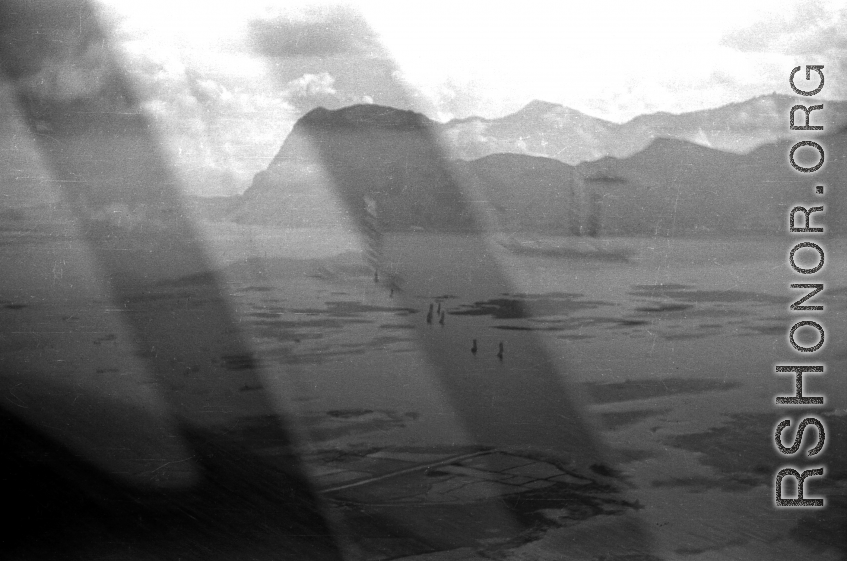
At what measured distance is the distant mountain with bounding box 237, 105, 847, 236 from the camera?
2949 millimetres

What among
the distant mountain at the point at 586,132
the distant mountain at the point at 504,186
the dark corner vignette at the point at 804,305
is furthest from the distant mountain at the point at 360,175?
the dark corner vignette at the point at 804,305

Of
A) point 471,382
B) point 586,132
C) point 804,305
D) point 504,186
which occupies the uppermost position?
point 586,132

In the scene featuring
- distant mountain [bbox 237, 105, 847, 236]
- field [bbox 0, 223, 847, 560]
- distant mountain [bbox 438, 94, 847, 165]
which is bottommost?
field [bbox 0, 223, 847, 560]

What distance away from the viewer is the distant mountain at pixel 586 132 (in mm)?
2941

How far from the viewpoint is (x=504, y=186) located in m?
3.01

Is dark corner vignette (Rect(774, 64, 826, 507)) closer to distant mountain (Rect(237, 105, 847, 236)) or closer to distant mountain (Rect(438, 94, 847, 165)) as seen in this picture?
distant mountain (Rect(237, 105, 847, 236))

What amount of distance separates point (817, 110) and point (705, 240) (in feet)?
1.94

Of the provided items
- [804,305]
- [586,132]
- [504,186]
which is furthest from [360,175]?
[804,305]

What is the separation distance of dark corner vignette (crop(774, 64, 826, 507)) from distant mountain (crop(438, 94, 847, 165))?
0.15 metres

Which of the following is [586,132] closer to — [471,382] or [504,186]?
[504,186]

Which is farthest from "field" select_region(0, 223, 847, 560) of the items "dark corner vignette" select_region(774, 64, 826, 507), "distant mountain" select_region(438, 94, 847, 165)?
"distant mountain" select_region(438, 94, 847, 165)

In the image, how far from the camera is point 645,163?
2992 mm

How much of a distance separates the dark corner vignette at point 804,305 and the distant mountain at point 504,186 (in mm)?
54

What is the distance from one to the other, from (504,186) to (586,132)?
352mm
